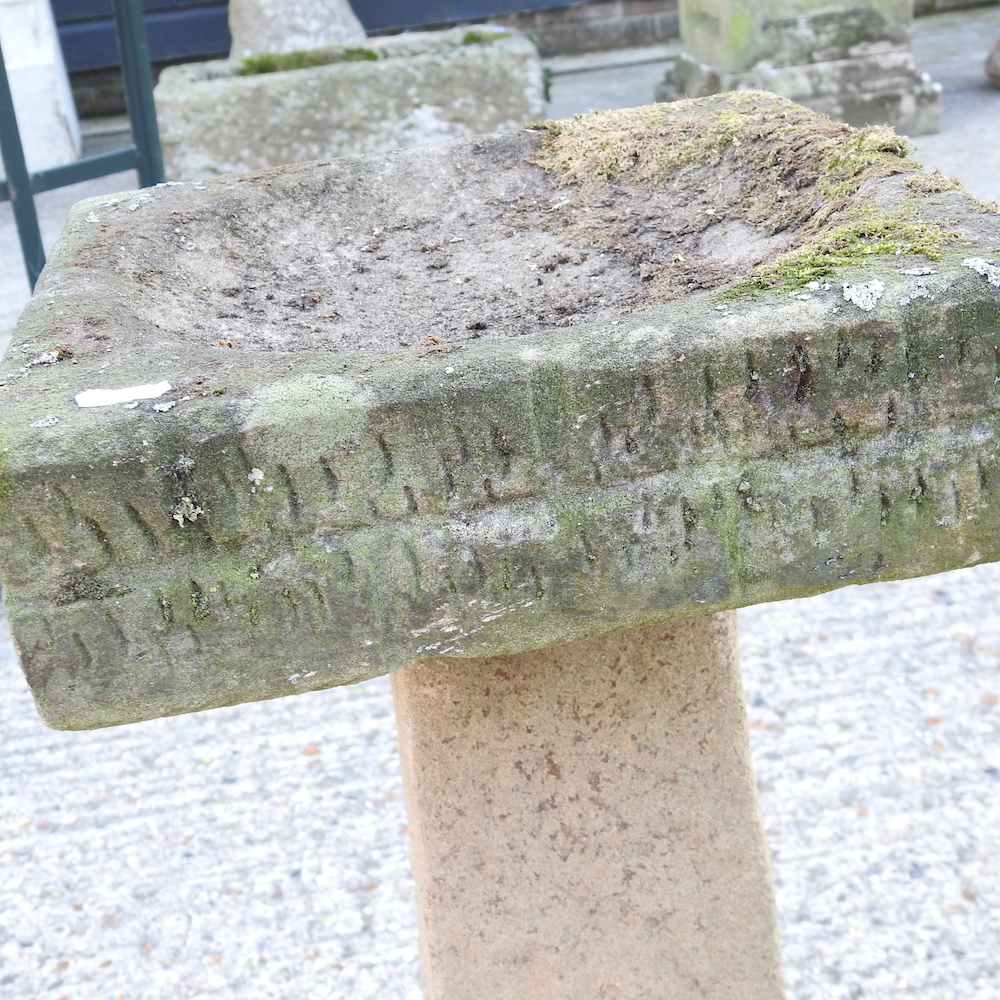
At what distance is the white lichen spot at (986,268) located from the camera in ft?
2.98

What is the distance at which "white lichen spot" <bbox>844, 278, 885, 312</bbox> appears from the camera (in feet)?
2.98

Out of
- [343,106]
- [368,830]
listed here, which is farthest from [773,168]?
[343,106]

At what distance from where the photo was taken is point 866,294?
913 millimetres

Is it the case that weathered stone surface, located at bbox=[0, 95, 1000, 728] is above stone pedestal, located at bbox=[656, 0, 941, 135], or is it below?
above

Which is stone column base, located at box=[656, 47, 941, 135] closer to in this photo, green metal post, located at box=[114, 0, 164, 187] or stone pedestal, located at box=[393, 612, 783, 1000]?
green metal post, located at box=[114, 0, 164, 187]

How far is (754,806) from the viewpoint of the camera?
1387 millimetres

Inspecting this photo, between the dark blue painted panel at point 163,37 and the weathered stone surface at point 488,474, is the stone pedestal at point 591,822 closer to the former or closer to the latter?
the weathered stone surface at point 488,474

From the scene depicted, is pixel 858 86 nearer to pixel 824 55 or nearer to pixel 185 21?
pixel 824 55

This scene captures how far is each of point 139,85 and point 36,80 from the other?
3.43 meters

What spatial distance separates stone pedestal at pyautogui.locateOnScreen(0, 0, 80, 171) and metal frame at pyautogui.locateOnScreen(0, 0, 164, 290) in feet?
10.5

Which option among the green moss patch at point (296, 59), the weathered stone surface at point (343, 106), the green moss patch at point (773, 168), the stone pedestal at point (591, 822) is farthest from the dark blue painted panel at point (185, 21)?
the stone pedestal at point (591, 822)

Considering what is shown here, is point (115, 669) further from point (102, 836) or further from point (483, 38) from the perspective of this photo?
point (483, 38)

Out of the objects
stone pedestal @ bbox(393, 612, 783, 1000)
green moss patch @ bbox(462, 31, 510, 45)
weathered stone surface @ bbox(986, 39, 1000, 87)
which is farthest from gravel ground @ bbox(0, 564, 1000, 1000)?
weathered stone surface @ bbox(986, 39, 1000, 87)

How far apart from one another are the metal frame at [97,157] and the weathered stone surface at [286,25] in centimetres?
226
